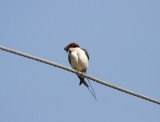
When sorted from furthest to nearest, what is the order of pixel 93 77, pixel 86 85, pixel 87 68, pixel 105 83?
1. pixel 87 68
2. pixel 86 85
3. pixel 93 77
4. pixel 105 83

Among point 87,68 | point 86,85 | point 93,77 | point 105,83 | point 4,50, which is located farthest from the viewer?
point 87,68

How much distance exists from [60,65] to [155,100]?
4.02 ft

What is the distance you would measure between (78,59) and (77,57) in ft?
0.14

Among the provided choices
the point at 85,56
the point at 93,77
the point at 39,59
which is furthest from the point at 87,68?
the point at 39,59

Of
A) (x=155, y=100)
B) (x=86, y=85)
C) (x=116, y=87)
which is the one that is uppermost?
(x=86, y=85)

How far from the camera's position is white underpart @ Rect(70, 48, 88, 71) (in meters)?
6.67

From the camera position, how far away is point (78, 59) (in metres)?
6.68

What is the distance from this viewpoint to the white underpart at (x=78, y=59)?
667 cm

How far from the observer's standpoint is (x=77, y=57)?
668 centimetres

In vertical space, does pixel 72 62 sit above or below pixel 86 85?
above

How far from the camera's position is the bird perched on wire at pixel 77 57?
6.67 metres

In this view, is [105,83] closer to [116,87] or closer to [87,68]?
[116,87]

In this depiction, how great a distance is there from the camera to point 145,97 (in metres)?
4.18

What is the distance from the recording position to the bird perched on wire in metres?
6.67
